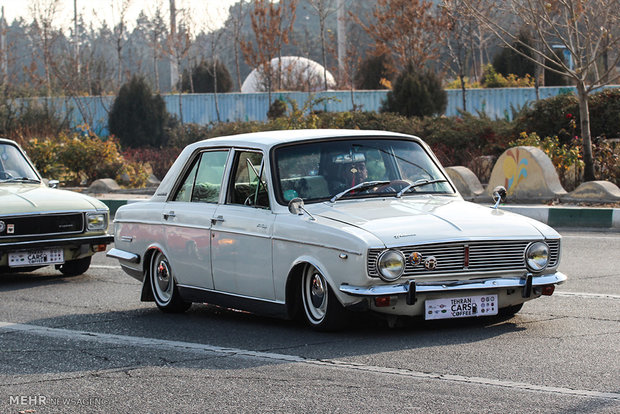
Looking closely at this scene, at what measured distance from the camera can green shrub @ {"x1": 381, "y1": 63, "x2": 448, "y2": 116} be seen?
2961 cm

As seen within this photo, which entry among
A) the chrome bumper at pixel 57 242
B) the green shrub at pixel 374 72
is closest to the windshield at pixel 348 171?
the chrome bumper at pixel 57 242

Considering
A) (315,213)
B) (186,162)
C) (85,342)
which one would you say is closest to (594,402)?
(315,213)

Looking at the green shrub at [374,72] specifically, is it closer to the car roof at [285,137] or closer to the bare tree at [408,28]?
the bare tree at [408,28]

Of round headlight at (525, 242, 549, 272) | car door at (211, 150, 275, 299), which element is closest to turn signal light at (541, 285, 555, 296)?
round headlight at (525, 242, 549, 272)

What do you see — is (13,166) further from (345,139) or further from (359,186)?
(359,186)

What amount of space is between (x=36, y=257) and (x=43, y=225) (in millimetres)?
Result: 356

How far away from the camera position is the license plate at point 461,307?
7.10 metres

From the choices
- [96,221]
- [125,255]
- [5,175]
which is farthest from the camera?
[5,175]

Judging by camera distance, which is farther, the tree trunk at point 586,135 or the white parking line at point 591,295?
the tree trunk at point 586,135

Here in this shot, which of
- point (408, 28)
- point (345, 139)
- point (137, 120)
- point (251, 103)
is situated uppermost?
point (408, 28)

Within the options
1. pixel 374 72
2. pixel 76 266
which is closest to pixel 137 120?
pixel 374 72

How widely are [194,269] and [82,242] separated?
3400 mm

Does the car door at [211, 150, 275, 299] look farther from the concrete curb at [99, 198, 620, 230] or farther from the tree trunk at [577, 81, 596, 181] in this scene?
the tree trunk at [577, 81, 596, 181]

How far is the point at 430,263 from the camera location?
707 cm
